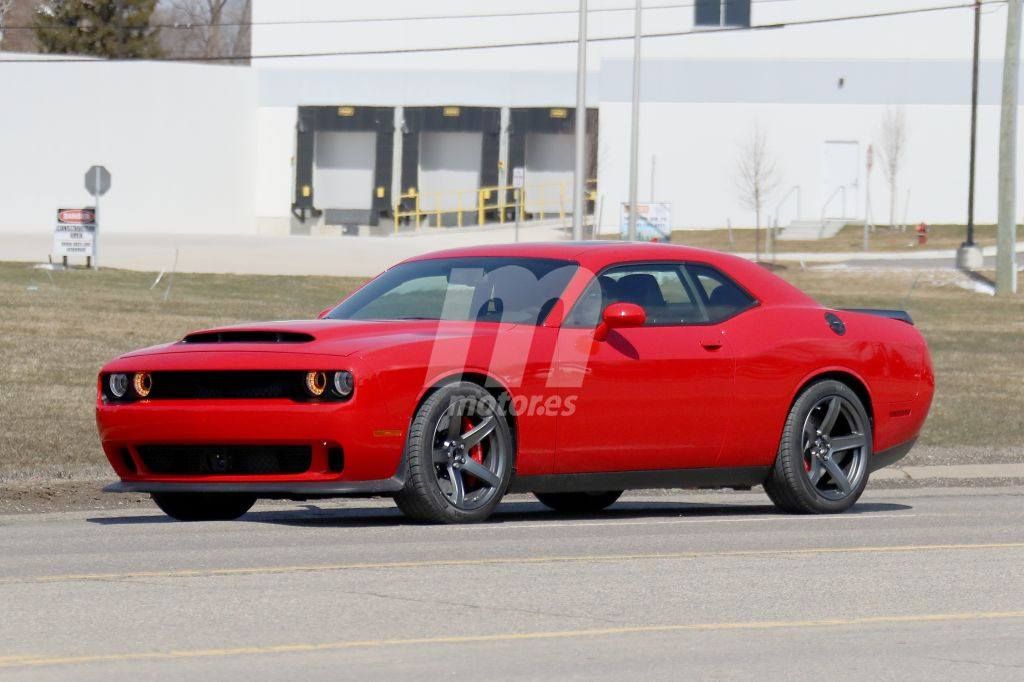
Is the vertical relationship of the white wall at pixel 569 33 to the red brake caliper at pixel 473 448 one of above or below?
above

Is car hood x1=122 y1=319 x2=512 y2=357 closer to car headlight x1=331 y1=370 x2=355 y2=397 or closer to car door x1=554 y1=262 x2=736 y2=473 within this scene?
car headlight x1=331 y1=370 x2=355 y2=397

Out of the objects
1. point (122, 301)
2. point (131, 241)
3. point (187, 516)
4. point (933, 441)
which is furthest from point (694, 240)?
point (187, 516)

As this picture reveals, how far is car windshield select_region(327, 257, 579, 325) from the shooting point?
10.6m

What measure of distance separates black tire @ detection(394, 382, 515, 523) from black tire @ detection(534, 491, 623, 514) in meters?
1.69

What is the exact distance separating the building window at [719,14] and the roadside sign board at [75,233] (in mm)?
32545

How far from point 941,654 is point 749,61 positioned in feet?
211

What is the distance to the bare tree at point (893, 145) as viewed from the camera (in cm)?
6869

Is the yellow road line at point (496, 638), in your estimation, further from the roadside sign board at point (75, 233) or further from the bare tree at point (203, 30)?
the bare tree at point (203, 30)

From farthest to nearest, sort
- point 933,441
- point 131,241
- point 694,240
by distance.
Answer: point 694,240
point 131,241
point 933,441

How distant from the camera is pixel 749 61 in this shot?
6956 centimetres

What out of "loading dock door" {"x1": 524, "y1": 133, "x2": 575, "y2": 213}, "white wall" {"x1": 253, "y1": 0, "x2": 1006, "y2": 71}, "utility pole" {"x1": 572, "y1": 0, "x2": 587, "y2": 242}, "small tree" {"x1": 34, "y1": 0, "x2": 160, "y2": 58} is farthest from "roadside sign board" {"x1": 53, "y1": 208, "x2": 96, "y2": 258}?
"small tree" {"x1": 34, "y1": 0, "x2": 160, "y2": 58}

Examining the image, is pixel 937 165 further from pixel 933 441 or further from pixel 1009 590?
pixel 1009 590

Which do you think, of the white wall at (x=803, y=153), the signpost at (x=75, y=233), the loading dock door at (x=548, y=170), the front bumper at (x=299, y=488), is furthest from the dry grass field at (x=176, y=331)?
the loading dock door at (x=548, y=170)

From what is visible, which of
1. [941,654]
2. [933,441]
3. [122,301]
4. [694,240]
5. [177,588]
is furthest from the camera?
[694,240]
